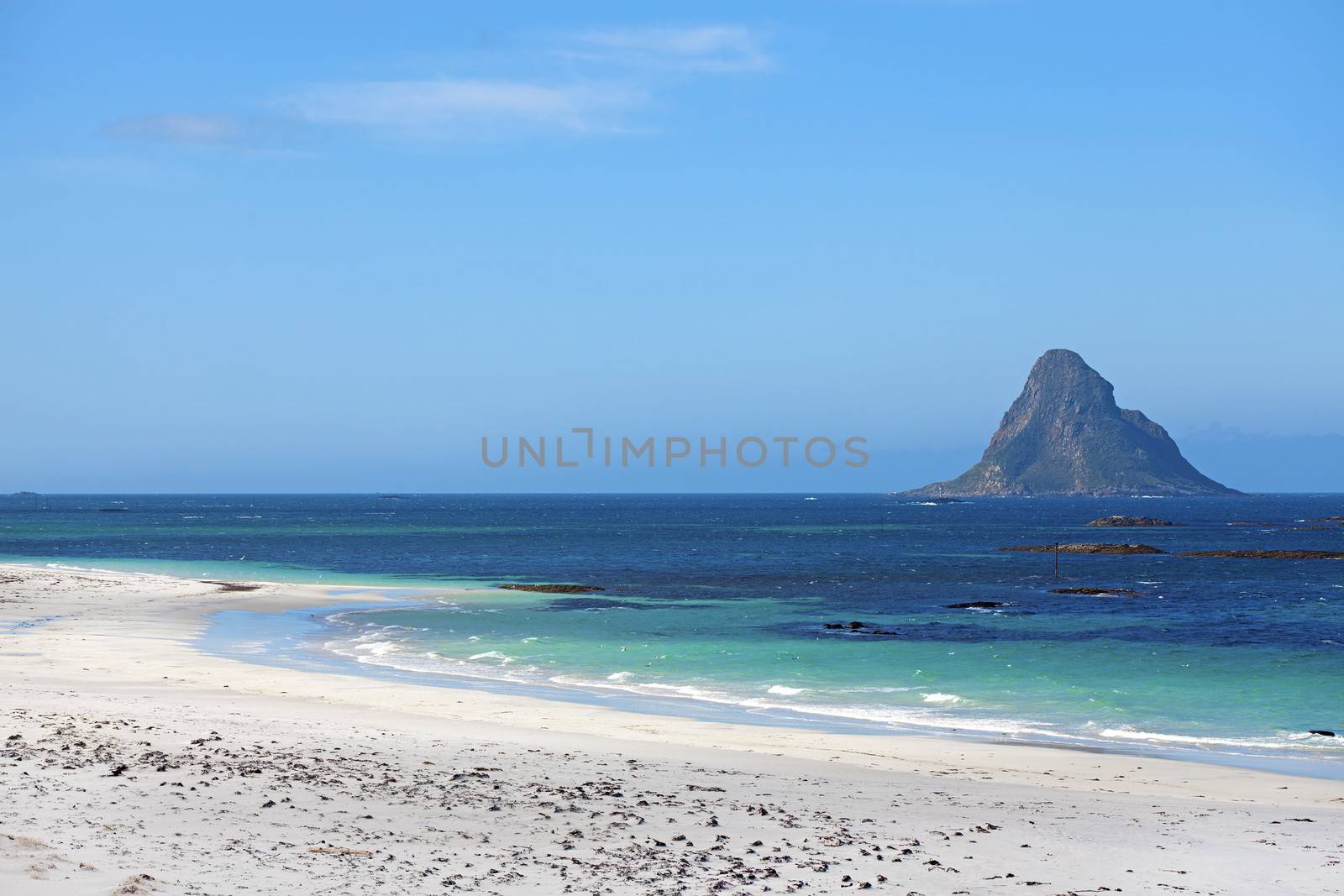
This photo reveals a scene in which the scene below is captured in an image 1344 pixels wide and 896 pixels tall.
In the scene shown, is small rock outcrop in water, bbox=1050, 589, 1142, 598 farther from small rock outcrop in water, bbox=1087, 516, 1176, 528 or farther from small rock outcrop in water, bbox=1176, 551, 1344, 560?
small rock outcrop in water, bbox=1087, 516, 1176, 528

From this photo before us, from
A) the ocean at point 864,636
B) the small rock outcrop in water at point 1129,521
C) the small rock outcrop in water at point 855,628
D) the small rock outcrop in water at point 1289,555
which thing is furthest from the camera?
the small rock outcrop in water at point 1129,521

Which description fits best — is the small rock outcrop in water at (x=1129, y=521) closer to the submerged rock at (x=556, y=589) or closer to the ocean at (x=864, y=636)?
the ocean at (x=864, y=636)

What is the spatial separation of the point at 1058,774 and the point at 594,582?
159 ft

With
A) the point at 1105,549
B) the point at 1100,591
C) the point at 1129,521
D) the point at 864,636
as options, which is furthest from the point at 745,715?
the point at 1129,521

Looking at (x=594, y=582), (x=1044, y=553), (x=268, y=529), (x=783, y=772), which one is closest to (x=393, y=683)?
(x=783, y=772)

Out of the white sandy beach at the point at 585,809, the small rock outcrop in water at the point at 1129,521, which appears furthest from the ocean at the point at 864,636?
the small rock outcrop in water at the point at 1129,521

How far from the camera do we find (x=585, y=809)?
43.8 ft

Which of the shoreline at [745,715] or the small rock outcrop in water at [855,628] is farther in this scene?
the small rock outcrop in water at [855,628]

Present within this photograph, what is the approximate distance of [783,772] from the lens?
16.5 metres

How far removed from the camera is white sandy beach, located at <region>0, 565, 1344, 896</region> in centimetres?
1067

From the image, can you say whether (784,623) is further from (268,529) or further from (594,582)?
(268,529)

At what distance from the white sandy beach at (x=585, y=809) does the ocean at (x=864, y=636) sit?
4359mm

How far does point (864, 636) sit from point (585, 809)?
2638 centimetres

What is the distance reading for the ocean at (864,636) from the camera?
80.4ft
